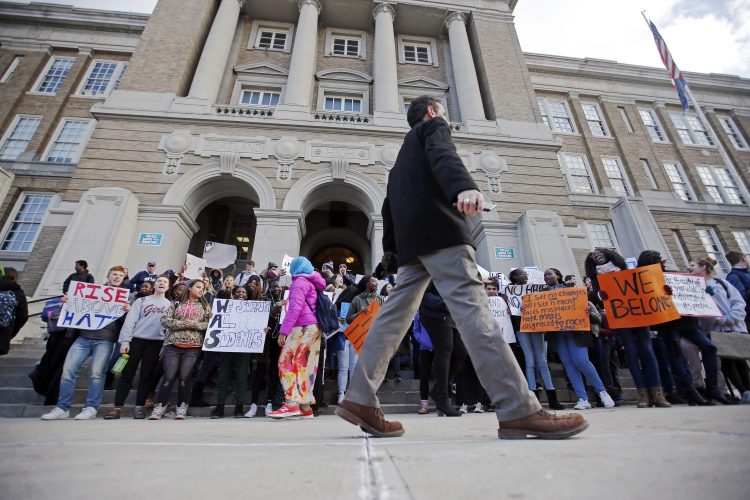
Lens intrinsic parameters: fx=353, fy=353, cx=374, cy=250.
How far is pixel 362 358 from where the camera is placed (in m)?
2.21

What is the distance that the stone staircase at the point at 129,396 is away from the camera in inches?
196

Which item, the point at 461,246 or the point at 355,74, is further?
the point at 355,74

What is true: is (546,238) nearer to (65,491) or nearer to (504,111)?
(504,111)

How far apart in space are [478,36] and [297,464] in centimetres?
2137

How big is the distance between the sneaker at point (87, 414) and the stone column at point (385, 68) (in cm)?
1318

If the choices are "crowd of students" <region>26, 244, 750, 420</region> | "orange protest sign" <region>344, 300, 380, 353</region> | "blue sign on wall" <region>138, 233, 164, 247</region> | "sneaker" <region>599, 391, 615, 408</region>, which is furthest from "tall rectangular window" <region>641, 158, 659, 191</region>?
"blue sign on wall" <region>138, 233, 164, 247</region>

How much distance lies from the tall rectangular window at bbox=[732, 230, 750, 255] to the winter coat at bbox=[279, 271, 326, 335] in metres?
26.4

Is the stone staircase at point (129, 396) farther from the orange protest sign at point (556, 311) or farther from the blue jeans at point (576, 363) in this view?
the orange protest sign at point (556, 311)

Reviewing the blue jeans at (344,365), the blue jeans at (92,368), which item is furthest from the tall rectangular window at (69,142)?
the blue jeans at (344,365)

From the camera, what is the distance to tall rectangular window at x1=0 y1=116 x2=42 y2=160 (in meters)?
18.1

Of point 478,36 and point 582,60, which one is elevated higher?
point 582,60

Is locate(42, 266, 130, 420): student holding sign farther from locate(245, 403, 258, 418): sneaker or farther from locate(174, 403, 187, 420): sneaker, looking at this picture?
locate(245, 403, 258, 418): sneaker

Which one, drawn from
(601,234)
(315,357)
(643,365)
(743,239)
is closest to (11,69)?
(315,357)

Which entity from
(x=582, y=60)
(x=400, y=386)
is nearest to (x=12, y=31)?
(x=400, y=386)
